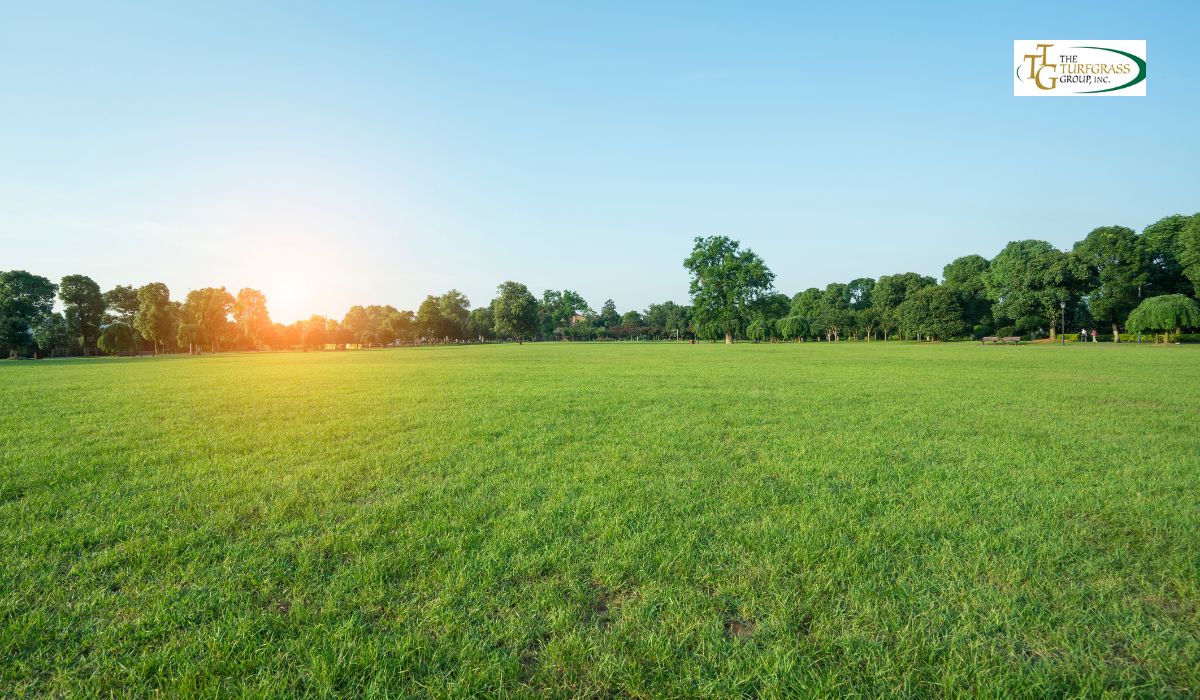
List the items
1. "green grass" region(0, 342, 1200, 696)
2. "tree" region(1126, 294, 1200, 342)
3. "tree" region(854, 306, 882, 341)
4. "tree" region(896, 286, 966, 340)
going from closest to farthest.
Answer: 1. "green grass" region(0, 342, 1200, 696)
2. "tree" region(1126, 294, 1200, 342)
3. "tree" region(896, 286, 966, 340)
4. "tree" region(854, 306, 882, 341)

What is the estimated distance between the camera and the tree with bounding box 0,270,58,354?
168 feet

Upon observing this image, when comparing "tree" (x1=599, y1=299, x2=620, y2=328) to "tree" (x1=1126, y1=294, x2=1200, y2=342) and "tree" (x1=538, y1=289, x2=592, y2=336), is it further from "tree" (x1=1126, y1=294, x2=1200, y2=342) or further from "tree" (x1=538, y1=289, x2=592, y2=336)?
"tree" (x1=1126, y1=294, x2=1200, y2=342)

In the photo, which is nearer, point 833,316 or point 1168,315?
point 1168,315

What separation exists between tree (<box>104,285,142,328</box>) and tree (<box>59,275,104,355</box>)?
5651 millimetres

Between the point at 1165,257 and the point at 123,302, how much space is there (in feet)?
487

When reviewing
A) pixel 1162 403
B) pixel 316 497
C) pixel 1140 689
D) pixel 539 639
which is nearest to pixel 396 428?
pixel 316 497

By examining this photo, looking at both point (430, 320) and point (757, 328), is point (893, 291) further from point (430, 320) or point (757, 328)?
point (430, 320)

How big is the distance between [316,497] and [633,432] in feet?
15.5

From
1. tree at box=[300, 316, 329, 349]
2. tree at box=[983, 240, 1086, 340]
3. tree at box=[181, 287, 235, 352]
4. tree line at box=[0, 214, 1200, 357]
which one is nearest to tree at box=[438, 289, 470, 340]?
tree line at box=[0, 214, 1200, 357]

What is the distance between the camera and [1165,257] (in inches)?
2304

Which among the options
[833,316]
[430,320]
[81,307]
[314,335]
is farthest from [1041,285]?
[81,307]

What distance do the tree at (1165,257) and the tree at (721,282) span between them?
4475 centimetres

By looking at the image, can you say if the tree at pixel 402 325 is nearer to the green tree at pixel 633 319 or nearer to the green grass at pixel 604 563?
the green tree at pixel 633 319

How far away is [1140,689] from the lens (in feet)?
7.36
